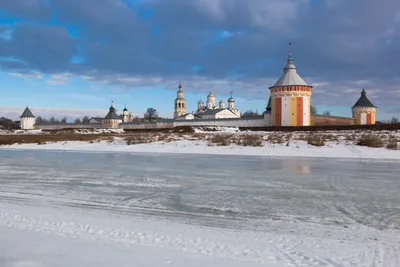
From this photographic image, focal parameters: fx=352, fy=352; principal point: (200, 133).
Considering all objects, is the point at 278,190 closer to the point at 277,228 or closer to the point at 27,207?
the point at 277,228

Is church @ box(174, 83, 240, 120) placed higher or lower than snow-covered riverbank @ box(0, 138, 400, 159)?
higher

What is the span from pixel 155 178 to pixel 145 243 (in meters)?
4.77

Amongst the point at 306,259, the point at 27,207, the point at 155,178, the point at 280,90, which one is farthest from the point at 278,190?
the point at 280,90

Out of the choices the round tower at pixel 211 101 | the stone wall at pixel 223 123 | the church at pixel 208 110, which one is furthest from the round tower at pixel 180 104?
the stone wall at pixel 223 123

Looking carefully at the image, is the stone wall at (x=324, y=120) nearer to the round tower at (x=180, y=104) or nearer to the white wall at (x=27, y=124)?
the round tower at (x=180, y=104)

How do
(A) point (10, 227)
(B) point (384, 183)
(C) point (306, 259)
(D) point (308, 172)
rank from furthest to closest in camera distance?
(D) point (308, 172) < (B) point (384, 183) < (A) point (10, 227) < (C) point (306, 259)

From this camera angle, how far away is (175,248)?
135 inches

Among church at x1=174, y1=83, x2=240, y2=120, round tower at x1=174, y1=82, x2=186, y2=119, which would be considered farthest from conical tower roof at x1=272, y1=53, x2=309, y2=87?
round tower at x1=174, y1=82, x2=186, y2=119

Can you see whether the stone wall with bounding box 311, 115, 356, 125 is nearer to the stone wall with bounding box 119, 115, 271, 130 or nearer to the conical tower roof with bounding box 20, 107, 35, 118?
the stone wall with bounding box 119, 115, 271, 130

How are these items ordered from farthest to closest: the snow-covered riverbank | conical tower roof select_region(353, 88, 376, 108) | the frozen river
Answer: conical tower roof select_region(353, 88, 376, 108) → the snow-covered riverbank → the frozen river

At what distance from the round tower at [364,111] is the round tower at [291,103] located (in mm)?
12429

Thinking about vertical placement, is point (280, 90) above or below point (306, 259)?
above

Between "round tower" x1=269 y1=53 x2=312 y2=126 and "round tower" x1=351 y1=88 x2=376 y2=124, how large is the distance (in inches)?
489

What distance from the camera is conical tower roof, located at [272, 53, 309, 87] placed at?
50.8m
